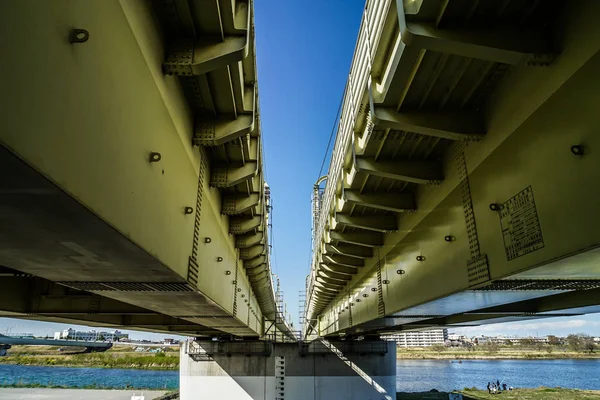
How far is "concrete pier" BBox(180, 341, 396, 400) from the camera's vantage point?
31953mm

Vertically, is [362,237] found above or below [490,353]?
above

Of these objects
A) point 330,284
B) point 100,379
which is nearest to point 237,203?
point 330,284

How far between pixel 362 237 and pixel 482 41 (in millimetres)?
7643

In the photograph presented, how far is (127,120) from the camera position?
362 centimetres

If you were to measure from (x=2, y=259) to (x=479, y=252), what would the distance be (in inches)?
226

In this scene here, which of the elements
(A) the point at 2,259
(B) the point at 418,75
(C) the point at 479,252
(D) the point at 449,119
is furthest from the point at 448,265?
(A) the point at 2,259

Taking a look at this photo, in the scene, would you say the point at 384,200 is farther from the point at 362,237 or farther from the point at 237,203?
the point at 237,203

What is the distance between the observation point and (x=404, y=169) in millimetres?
6629

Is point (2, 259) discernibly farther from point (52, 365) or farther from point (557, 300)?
point (52, 365)

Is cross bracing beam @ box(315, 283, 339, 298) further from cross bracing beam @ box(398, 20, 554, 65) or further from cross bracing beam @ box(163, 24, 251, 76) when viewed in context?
cross bracing beam @ box(398, 20, 554, 65)

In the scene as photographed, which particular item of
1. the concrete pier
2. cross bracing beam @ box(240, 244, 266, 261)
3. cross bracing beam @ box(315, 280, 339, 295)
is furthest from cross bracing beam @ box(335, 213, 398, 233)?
the concrete pier

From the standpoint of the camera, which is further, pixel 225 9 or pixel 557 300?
pixel 557 300

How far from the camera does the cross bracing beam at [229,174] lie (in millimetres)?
7410

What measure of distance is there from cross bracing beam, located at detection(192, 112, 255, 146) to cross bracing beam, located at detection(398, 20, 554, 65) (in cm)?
277
